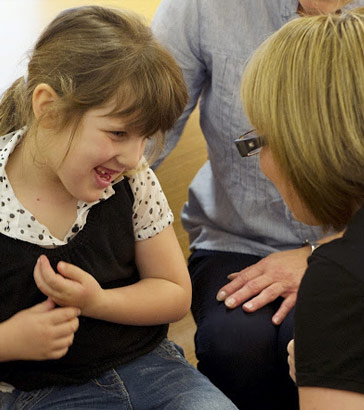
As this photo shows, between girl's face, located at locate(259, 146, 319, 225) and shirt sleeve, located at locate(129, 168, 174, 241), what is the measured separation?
240 mm

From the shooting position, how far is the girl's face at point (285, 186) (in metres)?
0.98

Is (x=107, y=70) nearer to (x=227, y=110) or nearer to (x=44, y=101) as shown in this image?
(x=44, y=101)

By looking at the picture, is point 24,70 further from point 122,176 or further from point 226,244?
point 226,244

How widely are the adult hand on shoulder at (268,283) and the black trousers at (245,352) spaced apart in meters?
0.01

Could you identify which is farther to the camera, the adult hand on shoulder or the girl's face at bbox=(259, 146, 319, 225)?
the adult hand on shoulder

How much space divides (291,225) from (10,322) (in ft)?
1.88

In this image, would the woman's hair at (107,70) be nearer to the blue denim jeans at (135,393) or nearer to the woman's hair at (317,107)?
the woman's hair at (317,107)

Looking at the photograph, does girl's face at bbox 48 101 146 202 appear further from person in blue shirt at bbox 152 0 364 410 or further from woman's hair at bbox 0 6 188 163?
person in blue shirt at bbox 152 0 364 410

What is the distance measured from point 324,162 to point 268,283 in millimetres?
495

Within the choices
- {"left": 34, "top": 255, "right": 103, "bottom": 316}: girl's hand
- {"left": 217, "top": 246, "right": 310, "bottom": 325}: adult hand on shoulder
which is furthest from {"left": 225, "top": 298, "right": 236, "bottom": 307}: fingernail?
{"left": 34, "top": 255, "right": 103, "bottom": 316}: girl's hand

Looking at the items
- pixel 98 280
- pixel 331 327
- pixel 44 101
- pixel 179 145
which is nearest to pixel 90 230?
pixel 98 280

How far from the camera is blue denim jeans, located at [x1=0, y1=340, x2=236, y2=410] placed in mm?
1124

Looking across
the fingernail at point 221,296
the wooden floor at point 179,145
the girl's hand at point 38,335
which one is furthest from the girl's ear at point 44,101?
the wooden floor at point 179,145

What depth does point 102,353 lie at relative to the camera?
1160mm
